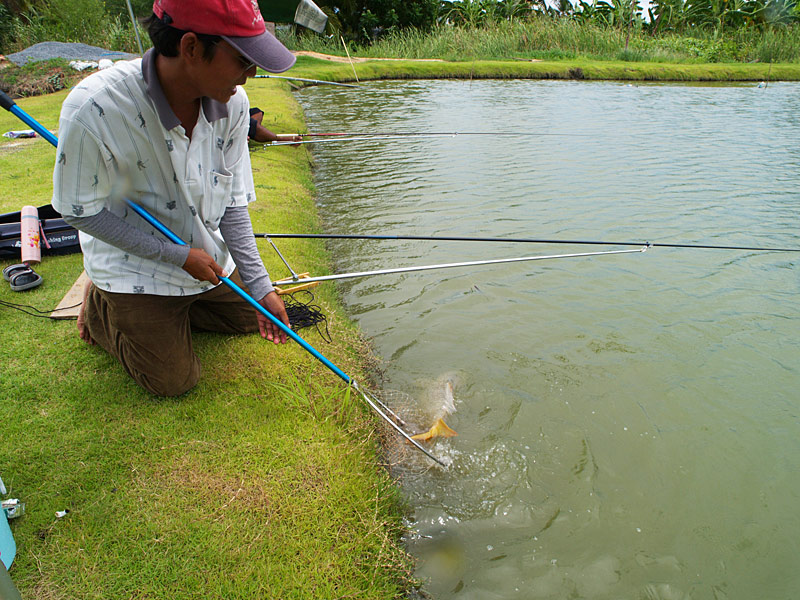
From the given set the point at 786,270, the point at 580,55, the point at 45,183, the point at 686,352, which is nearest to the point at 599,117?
the point at 786,270

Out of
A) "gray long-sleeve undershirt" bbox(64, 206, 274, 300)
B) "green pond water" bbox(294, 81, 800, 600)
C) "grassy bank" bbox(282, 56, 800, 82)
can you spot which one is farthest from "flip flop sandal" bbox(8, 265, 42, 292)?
"grassy bank" bbox(282, 56, 800, 82)

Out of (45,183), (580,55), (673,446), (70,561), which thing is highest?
(580,55)

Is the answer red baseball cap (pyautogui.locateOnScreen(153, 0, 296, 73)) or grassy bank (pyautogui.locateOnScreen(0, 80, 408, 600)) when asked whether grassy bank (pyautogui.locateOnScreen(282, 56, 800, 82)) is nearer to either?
grassy bank (pyautogui.locateOnScreen(0, 80, 408, 600))

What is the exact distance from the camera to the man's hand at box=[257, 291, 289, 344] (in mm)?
2477

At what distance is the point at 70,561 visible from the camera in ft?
5.83

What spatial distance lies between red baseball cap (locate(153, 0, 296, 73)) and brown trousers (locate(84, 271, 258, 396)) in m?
1.17

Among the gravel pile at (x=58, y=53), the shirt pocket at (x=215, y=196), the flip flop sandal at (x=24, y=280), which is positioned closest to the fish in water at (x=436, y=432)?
the shirt pocket at (x=215, y=196)

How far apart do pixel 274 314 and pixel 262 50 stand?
46.9 inches

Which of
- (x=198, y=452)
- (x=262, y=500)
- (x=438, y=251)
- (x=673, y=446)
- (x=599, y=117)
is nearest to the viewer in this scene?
(x=262, y=500)

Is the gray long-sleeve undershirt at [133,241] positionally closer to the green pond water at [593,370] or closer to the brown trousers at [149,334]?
the brown trousers at [149,334]

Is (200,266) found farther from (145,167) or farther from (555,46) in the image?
(555,46)

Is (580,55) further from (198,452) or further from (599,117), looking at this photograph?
(198,452)

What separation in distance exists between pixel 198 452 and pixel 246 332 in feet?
3.14

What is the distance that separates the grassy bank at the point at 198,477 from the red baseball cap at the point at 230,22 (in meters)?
1.57
